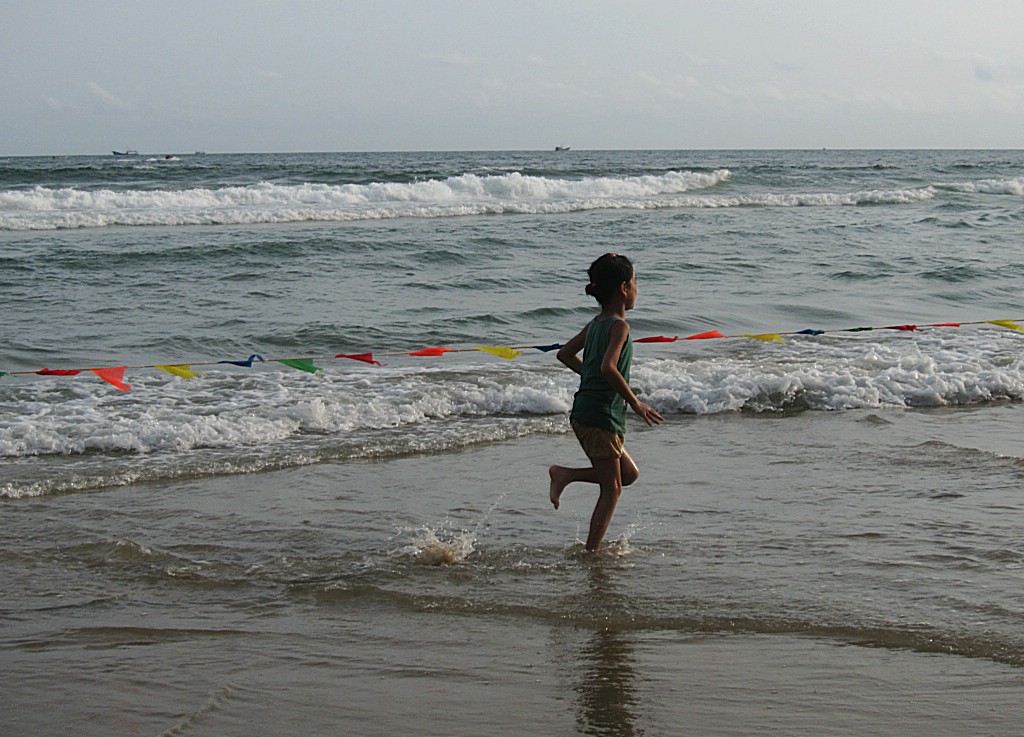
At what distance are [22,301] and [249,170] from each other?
110 feet

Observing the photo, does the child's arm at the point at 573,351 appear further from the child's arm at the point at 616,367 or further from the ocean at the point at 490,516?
the ocean at the point at 490,516

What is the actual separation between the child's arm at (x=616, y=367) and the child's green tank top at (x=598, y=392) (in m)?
0.08

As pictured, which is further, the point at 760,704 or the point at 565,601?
the point at 565,601

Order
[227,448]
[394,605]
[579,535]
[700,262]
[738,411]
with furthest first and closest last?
[700,262]
[738,411]
[227,448]
[579,535]
[394,605]

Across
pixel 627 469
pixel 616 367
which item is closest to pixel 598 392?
pixel 616 367

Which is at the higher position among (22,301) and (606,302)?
(606,302)

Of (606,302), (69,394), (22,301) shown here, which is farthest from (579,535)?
(22,301)

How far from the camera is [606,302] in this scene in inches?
200

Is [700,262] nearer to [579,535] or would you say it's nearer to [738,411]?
[738,411]

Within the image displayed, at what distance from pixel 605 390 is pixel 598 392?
0.04m

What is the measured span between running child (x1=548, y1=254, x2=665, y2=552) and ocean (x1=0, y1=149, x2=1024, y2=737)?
1.06 feet

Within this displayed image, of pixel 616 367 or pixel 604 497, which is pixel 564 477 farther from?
pixel 616 367

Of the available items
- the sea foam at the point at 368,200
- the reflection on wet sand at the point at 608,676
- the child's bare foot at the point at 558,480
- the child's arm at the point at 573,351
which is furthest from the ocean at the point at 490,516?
the sea foam at the point at 368,200

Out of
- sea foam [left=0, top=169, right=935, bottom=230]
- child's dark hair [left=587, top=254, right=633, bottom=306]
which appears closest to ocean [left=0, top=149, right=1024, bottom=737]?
child's dark hair [left=587, top=254, right=633, bottom=306]
